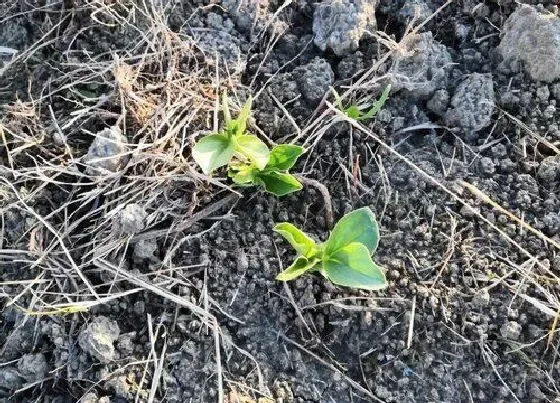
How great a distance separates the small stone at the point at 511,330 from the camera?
1.48 meters

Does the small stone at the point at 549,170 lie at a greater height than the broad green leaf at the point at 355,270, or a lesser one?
greater

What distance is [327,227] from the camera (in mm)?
1564

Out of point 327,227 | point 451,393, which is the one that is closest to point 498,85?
point 327,227

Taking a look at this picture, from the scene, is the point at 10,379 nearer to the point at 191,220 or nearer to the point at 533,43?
the point at 191,220

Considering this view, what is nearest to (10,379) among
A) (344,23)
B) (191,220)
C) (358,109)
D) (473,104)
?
(191,220)

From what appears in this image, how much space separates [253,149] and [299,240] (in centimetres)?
22

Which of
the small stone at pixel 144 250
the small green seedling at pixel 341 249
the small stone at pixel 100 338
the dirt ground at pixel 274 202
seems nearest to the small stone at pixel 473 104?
the dirt ground at pixel 274 202

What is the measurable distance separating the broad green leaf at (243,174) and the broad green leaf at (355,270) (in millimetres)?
250

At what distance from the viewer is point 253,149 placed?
152 centimetres

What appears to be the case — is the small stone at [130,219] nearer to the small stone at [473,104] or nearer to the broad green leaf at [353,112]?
the broad green leaf at [353,112]

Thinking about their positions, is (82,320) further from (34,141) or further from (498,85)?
(498,85)

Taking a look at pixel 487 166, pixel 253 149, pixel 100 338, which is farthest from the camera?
pixel 487 166

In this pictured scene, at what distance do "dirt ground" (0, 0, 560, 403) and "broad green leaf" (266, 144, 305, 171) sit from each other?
7 cm

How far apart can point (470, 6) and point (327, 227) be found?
68cm
